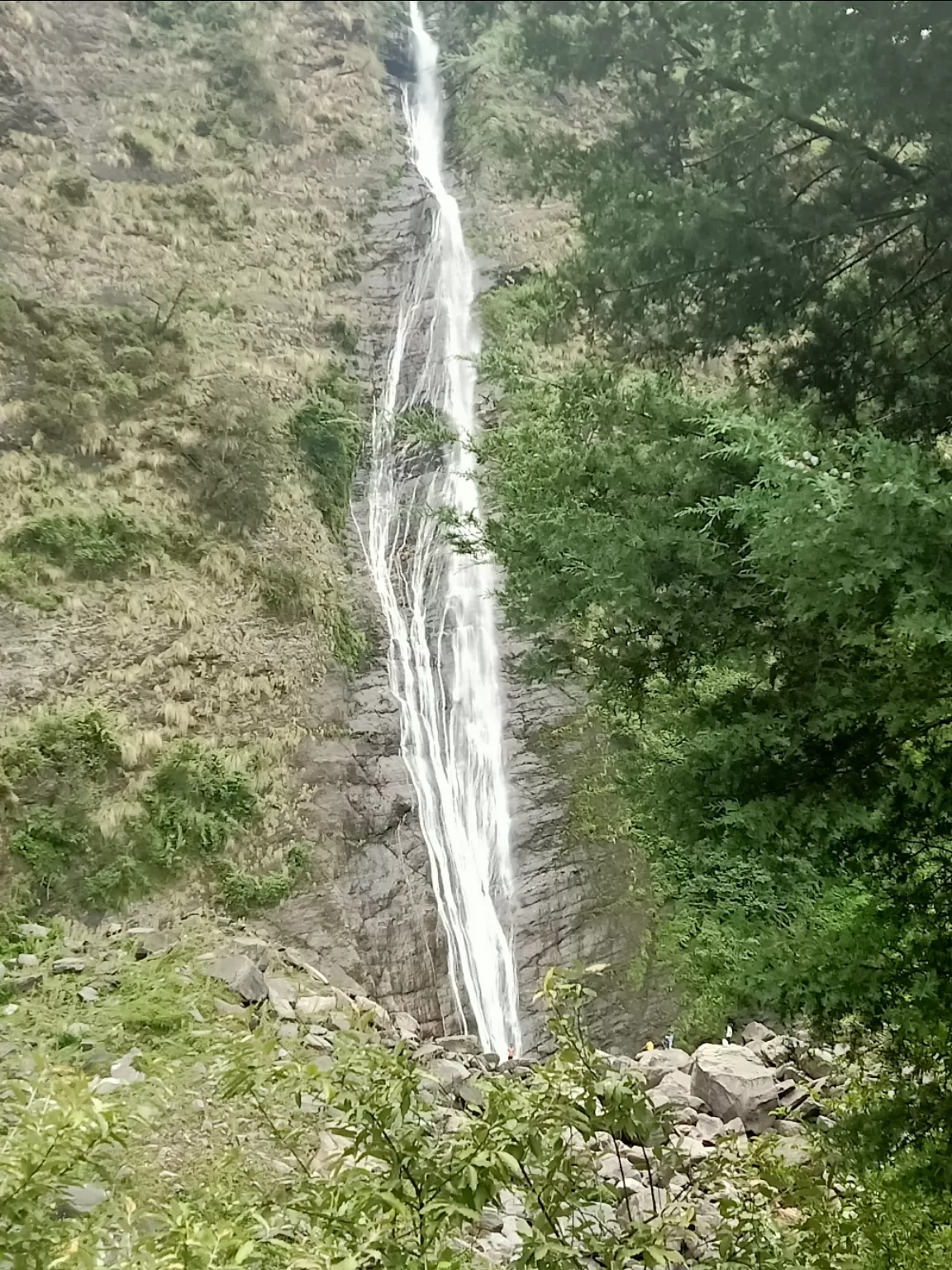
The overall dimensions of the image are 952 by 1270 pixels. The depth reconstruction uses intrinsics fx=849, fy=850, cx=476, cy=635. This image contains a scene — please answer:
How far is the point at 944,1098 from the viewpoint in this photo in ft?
9.05

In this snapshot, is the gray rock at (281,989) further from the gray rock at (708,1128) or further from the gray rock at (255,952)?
the gray rock at (708,1128)

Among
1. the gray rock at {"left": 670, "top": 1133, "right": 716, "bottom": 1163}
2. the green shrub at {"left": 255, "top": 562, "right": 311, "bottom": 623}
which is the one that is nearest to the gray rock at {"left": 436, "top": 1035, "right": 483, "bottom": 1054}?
the gray rock at {"left": 670, "top": 1133, "right": 716, "bottom": 1163}

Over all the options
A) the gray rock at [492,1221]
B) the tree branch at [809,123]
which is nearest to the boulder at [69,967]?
the gray rock at [492,1221]

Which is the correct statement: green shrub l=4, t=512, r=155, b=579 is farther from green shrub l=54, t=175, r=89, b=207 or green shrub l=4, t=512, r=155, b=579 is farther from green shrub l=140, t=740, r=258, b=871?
green shrub l=54, t=175, r=89, b=207

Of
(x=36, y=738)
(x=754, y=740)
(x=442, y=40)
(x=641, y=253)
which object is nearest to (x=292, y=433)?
(x=36, y=738)

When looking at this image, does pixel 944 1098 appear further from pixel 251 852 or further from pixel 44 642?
pixel 44 642

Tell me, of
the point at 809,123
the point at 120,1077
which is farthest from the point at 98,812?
the point at 809,123

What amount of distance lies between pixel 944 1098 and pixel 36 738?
23.7 feet

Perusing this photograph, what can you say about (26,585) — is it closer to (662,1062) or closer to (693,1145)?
(662,1062)

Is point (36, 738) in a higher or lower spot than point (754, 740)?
lower

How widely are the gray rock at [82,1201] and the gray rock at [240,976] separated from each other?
271cm

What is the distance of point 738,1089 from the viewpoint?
569cm

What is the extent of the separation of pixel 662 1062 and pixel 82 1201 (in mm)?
4690

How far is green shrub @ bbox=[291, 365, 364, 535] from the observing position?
11867 mm
